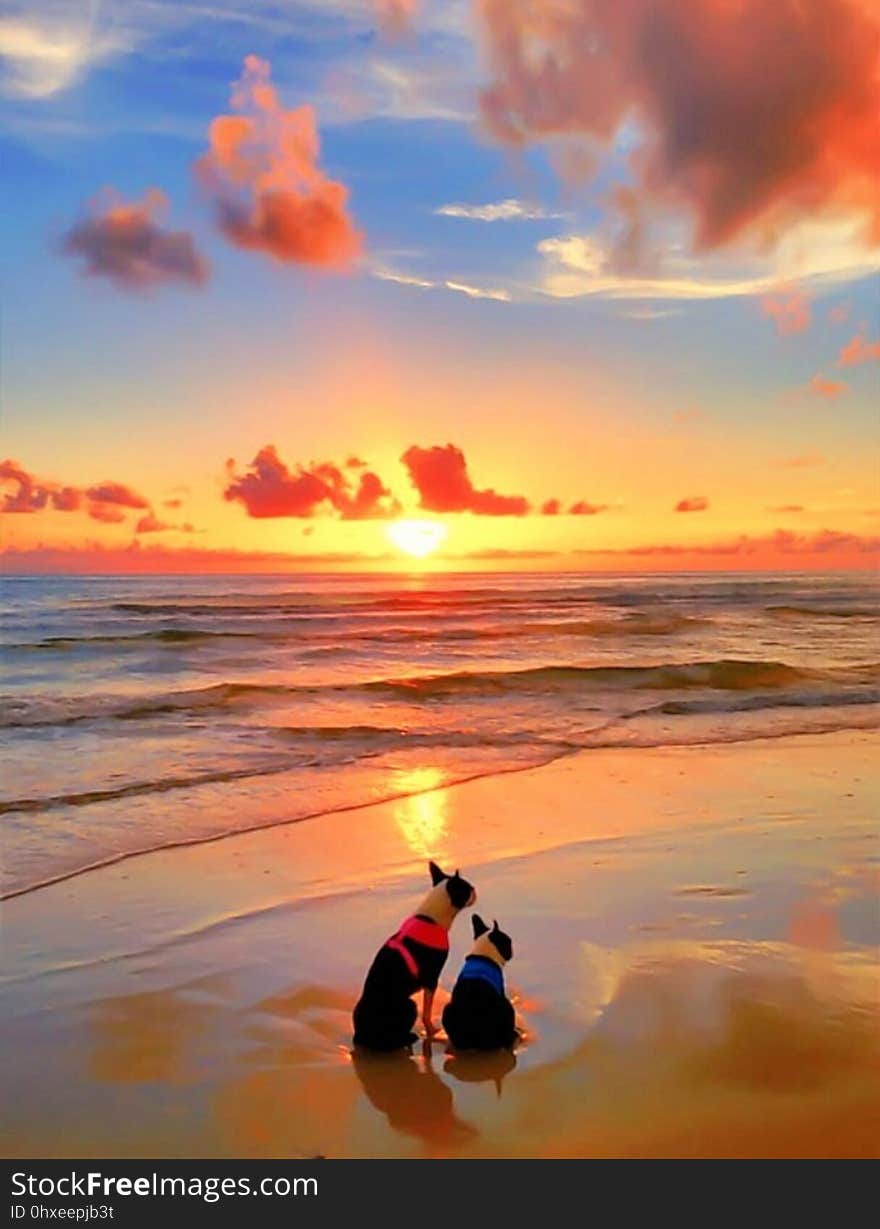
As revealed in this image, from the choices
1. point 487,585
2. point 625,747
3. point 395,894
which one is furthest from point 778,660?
point 487,585

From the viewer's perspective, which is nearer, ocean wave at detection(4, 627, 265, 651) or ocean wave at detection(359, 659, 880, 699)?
ocean wave at detection(359, 659, 880, 699)

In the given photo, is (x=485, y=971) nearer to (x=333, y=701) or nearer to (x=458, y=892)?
(x=458, y=892)

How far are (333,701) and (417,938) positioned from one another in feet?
44.0

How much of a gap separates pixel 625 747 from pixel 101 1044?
30.4ft

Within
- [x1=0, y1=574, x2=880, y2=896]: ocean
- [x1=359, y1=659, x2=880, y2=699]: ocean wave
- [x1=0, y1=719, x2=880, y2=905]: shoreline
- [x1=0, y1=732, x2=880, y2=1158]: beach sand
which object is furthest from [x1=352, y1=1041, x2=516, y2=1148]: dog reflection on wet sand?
[x1=359, y1=659, x2=880, y2=699]: ocean wave

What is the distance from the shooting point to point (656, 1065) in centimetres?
469

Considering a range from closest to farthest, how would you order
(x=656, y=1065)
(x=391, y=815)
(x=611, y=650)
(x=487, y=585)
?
(x=656, y=1065)
(x=391, y=815)
(x=611, y=650)
(x=487, y=585)

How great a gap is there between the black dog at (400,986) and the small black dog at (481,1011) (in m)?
0.14

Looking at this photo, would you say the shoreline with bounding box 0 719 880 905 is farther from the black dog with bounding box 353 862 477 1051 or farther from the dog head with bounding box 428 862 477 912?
the dog head with bounding box 428 862 477 912

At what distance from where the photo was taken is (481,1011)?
192 inches

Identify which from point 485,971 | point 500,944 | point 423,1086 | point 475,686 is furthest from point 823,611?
point 423,1086

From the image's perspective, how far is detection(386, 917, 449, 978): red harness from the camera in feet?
16.4
